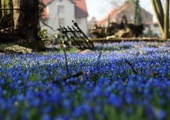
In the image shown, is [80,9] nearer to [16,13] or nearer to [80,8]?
[80,8]

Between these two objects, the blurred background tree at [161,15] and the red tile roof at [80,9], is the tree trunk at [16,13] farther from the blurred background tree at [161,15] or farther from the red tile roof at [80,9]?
the red tile roof at [80,9]

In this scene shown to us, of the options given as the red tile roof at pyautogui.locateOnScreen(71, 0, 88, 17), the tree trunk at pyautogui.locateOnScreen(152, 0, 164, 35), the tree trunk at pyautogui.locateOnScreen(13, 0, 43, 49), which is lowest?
the tree trunk at pyautogui.locateOnScreen(13, 0, 43, 49)

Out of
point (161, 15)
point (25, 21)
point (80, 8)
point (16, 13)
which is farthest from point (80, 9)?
point (16, 13)

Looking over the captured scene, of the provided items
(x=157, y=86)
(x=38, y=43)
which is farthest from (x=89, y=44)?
(x=157, y=86)

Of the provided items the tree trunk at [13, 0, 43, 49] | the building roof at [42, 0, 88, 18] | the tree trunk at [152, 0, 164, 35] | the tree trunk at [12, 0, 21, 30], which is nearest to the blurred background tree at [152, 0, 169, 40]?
the tree trunk at [152, 0, 164, 35]

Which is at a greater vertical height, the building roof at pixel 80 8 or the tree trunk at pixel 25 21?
the building roof at pixel 80 8

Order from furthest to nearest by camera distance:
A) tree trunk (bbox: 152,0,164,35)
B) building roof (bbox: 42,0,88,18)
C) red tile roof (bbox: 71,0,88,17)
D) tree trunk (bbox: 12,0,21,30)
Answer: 1. red tile roof (bbox: 71,0,88,17)
2. building roof (bbox: 42,0,88,18)
3. tree trunk (bbox: 152,0,164,35)
4. tree trunk (bbox: 12,0,21,30)

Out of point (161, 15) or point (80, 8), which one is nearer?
point (161, 15)

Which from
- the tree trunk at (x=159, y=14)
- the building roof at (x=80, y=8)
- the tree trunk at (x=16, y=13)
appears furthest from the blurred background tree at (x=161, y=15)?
the building roof at (x=80, y=8)

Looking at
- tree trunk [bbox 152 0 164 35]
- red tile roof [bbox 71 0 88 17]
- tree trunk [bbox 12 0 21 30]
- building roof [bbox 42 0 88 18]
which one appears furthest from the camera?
red tile roof [bbox 71 0 88 17]

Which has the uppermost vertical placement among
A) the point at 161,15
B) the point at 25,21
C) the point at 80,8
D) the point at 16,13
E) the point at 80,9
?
the point at 80,8

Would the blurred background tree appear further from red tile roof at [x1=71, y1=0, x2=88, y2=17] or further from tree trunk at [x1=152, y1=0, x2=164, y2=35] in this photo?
red tile roof at [x1=71, y1=0, x2=88, y2=17]

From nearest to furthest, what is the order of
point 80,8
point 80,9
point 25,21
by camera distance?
point 25,21 < point 80,9 < point 80,8

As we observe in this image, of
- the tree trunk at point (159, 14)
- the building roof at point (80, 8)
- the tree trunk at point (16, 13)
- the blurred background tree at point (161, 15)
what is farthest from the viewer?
the building roof at point (80, 8)
